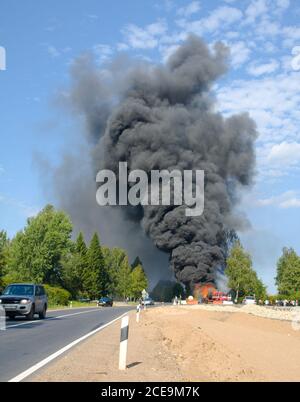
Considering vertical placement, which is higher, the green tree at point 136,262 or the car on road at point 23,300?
the green tree at point 136,262

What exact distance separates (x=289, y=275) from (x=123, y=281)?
35.1 meters

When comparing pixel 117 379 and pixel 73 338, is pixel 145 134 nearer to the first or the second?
pixel 73 338

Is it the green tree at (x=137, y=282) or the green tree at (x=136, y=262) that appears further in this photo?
the green tree at (x=136, y=262)

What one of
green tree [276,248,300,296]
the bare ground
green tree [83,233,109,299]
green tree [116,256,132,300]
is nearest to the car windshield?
the bare ground

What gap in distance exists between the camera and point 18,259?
68438 mm

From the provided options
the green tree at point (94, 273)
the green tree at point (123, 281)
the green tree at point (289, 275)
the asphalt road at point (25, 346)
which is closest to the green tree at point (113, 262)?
the green tree at point (123, 281)

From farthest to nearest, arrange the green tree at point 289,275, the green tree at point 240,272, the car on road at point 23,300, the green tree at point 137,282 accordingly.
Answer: the green tree at point 137,282, the green tree at point 289,275, the green tree at point 240,272, the car on road at point 23,300


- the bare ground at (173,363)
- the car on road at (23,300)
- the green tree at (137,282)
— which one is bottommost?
the bare ground at (173,363)

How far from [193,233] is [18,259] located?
2320cm

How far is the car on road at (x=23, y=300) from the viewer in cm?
2161

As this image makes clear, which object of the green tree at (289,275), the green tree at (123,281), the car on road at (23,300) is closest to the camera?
the car on road at (23,300)

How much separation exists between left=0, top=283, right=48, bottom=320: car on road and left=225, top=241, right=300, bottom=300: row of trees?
58454 mm

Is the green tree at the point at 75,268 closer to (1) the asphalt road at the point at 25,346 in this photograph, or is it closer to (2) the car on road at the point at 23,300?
(2) the car on road at the point at 23,300
